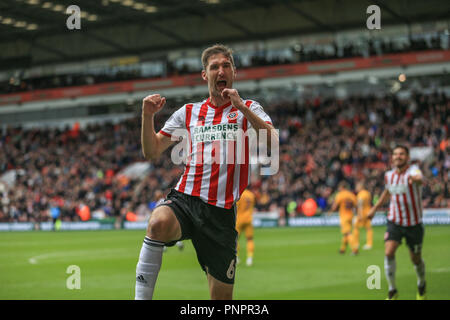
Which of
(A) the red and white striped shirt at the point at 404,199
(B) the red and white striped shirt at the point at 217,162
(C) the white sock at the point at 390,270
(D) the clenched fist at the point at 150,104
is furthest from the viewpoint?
(A) the red and white striped shirt at the point at 404,199

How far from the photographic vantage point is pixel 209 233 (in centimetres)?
519

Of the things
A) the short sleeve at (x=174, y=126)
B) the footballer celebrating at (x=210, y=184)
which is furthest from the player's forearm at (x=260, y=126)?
the short sleeve at (x=174, y=126)

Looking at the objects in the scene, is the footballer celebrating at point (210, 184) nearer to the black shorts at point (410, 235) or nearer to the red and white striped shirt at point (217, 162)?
the red and white striped shirt at point (217, 162)

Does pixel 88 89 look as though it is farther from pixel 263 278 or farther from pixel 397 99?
pixel 263 278

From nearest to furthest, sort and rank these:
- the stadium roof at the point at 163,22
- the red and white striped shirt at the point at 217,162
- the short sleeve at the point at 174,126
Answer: the red and white striped shirt at the point at 217,162 < the short sleeve at the point at 174,126 < the stadium roof at the point at 163,22

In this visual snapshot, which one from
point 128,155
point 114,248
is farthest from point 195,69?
point 114,248

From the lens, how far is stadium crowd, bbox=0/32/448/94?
34750mm

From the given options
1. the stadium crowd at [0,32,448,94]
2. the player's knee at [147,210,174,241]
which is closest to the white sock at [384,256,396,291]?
the player's knee at [147,210,174,241]

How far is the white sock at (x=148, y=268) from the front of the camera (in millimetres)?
4926

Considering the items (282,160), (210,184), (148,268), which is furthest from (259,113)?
(282,160)

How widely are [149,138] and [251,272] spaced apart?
9059mm

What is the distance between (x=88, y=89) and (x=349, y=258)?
2994 centimetres

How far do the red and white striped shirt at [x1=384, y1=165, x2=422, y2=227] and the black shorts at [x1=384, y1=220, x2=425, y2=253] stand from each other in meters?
0.08

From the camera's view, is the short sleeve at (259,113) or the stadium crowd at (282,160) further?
the stadium crowd at (282,160)
